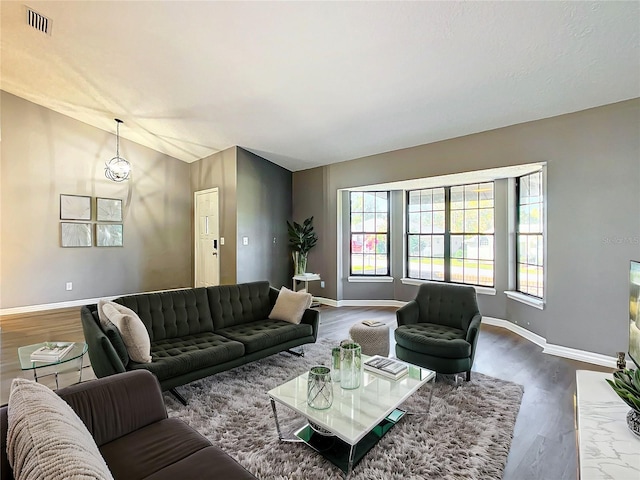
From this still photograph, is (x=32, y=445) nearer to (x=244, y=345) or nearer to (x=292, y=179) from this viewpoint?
(x=244, y=345)

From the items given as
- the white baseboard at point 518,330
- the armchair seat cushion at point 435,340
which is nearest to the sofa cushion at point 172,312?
the armchair seat cushion at point 435,340

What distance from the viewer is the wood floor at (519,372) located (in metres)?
2.06

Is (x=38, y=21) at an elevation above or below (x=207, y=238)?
above

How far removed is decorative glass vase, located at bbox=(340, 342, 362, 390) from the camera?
2.23 m

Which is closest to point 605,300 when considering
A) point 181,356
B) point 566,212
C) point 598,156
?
point 566,212

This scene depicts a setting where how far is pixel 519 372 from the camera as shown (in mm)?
3365

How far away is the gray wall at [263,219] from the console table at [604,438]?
5018mm

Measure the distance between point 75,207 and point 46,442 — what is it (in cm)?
641

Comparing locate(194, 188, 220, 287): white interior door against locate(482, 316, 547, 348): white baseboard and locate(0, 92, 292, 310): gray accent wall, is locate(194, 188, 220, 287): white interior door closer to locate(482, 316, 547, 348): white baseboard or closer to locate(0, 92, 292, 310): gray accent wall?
locate(0, 92, 292, 310): gray accent wall

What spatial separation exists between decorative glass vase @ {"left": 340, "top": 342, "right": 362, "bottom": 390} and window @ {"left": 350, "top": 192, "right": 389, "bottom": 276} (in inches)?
170

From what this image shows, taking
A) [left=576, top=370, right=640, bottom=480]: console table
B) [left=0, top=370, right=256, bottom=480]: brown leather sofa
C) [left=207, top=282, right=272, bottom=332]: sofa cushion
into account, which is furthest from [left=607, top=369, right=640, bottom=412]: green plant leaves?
[left=207, top=282, right=272, bottom=332]: sofa cushion

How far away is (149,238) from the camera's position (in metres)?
7.01

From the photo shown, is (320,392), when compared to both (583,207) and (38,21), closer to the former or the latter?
(583,207)

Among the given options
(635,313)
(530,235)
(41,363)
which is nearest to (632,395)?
(635,313)
